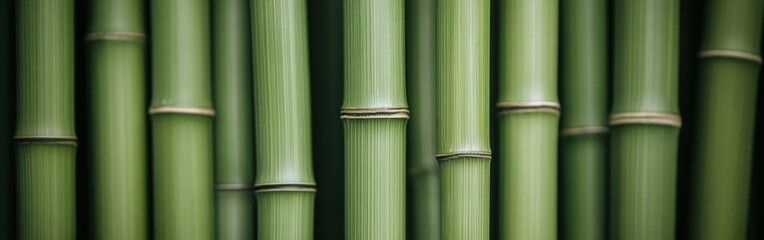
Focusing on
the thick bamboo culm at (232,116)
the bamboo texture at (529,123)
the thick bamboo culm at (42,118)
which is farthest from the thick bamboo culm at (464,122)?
the thick bamboo culm at (42,118)

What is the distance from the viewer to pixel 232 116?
72 cm

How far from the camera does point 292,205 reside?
26.9 inches

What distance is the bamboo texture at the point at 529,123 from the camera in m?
0.68

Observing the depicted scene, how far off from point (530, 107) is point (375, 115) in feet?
0.39

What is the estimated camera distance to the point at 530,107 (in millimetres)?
677

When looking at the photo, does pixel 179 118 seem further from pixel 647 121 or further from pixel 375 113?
pixel 647 121

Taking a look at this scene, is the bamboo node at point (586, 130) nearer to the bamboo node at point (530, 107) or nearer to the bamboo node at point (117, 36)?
the bamboo node at point (530, 107)

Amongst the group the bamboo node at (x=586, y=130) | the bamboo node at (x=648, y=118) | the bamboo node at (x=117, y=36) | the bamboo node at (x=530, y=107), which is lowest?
the bamboo node at (x=586, y=130)

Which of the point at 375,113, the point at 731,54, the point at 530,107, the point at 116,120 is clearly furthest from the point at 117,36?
the point at 731,54

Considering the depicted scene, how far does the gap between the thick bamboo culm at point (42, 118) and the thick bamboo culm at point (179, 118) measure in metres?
0.07

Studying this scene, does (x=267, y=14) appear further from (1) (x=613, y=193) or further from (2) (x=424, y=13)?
(1) (x=613, y=193)

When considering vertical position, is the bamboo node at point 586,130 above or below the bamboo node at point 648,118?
below

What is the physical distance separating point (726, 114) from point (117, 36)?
470 mm

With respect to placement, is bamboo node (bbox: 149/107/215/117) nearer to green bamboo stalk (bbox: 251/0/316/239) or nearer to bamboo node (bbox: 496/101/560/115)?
green bamboo stalk (bbox: 251/0/316/239)
